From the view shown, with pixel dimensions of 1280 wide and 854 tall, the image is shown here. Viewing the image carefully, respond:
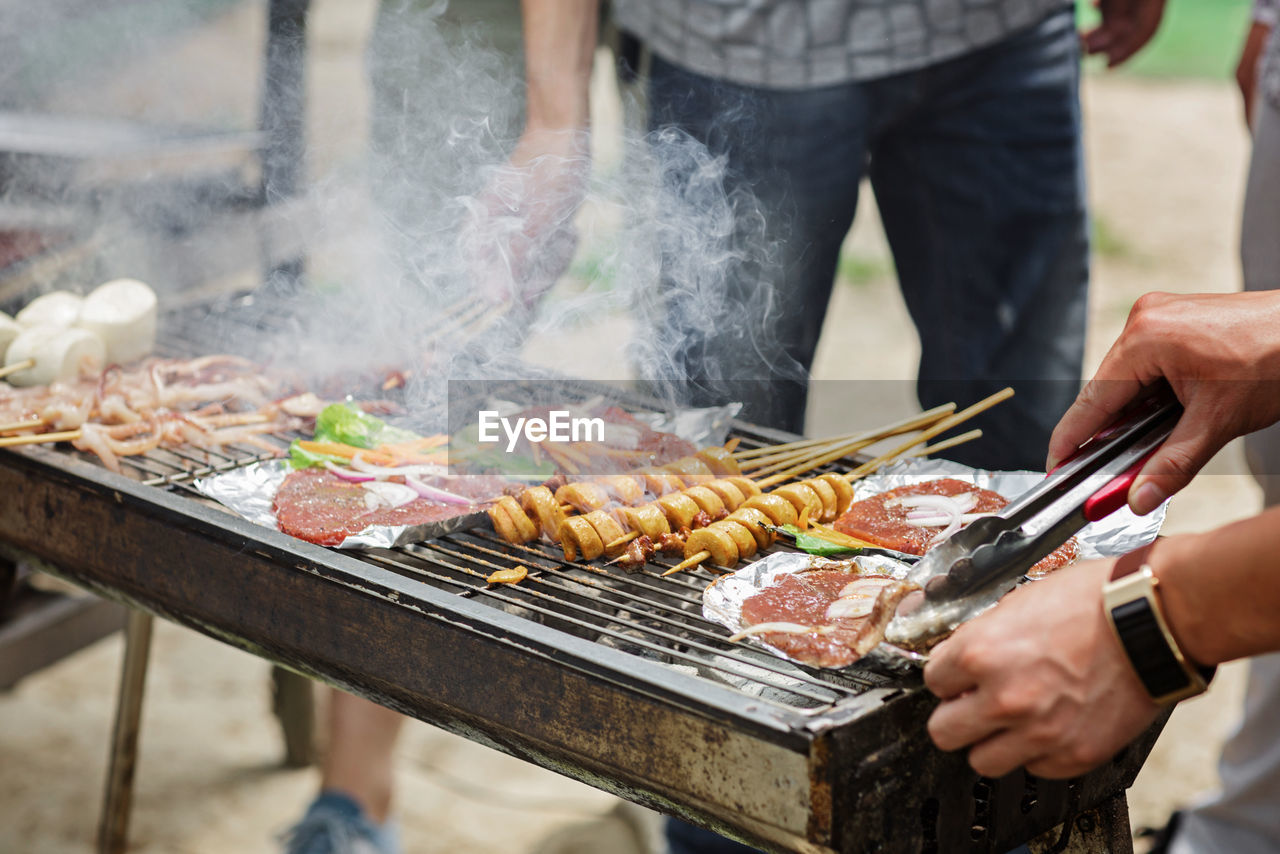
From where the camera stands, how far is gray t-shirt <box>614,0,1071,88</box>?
3660 mm

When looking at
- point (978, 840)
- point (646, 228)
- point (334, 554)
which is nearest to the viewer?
point (978, 840)

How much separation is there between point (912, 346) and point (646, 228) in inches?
262

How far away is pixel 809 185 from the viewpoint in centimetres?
386

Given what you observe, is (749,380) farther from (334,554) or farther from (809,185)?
(334,554)

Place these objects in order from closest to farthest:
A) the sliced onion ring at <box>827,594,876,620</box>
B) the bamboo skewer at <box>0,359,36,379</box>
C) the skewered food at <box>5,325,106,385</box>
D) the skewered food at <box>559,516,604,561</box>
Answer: the sliced onion ring at <box>827,594,876,620</box>
the skewered food at <box>559,516,604,561</box>
the bamboo skewer at <box>0,359,36,379</box>
the skewered food at <box>5,325,106,385</box>

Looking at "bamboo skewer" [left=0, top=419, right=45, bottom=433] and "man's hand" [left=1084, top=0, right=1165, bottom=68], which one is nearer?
"bamboo skewer" [left=0, top=419, right=45, bottom=433]

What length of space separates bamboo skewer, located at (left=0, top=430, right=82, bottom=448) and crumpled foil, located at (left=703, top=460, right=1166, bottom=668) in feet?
5.45

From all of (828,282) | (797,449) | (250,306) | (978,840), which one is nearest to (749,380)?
(828,282)

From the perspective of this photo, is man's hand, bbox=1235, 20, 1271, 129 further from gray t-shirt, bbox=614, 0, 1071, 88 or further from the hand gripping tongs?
the hand gripping tongs

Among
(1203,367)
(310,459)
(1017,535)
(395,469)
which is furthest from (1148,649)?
(310,459)

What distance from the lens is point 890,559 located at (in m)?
2.43

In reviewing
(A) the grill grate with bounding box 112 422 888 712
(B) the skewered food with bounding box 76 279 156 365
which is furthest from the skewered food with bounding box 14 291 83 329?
(A) the grill grate with bounding box 112 422 888 712

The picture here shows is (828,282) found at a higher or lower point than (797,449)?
higher

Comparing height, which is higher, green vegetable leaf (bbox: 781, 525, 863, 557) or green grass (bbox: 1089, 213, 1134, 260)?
green grass (bbox: 1089, 213, 1134, 260)
